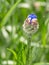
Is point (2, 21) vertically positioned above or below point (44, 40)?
above

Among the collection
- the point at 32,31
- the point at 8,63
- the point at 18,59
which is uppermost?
the point at 32,31

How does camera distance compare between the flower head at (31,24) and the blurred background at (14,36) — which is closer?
the flower head at (31,24)

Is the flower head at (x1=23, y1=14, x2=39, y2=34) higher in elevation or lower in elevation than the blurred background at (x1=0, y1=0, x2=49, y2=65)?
higher

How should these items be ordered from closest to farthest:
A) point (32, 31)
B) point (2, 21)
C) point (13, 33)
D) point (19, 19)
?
1. point (32, 31)
2. point (2, 21)
3. point (13, 33)
4. point (19, 19)

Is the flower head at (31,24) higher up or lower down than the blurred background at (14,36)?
higher up

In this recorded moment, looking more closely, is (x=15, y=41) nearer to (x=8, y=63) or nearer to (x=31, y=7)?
(x=8, y=63)

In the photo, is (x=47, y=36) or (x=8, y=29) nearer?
(x=47, y=36)

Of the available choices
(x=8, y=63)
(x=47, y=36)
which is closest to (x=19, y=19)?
(x=47, y=36)

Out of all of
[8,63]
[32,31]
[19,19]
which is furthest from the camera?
[19,19]

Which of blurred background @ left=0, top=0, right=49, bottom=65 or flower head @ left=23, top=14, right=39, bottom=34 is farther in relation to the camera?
blurred background @ left=0, top=0, right=49, bottom=65

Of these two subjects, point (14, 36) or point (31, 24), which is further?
point (14, 36)

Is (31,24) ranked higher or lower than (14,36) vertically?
higher
